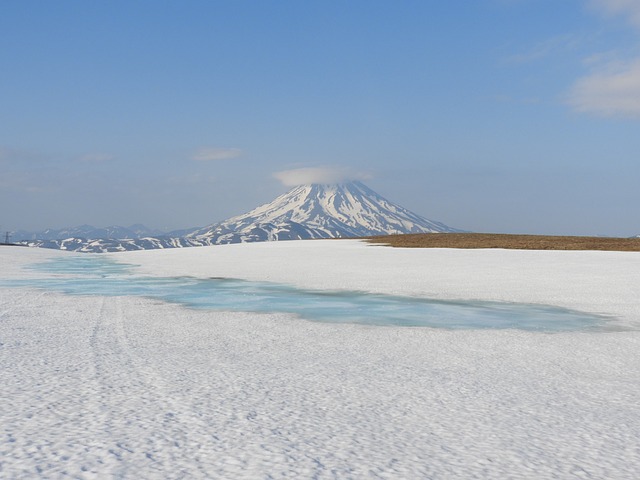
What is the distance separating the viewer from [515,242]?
53.2m

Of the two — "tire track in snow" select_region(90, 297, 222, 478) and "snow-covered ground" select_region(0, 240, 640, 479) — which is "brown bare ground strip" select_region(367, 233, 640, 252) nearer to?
"snow-covered ground" select_region(0, 240, 640, 479)

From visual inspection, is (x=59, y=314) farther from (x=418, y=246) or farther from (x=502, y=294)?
(x=418, y=246)

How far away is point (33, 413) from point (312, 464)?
3015 mm

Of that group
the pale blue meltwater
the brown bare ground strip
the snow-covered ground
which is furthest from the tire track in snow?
the brown bare ground strip

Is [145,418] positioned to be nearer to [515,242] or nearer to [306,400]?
[306,400]

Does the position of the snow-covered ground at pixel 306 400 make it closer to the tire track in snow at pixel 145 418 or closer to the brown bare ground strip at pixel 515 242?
the tire track in snow at pixel 145 418

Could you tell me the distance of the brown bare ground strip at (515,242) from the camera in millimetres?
48375

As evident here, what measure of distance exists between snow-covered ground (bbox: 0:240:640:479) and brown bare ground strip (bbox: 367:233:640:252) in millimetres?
39516

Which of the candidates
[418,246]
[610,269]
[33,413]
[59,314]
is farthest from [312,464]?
[418,246]

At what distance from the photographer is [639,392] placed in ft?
22.8

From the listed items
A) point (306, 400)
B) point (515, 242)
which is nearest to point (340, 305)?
point (306, 400)

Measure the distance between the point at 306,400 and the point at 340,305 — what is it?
31.1 feet

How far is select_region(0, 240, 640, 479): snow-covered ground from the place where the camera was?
450cm

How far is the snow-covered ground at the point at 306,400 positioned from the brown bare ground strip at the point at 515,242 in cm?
3952
